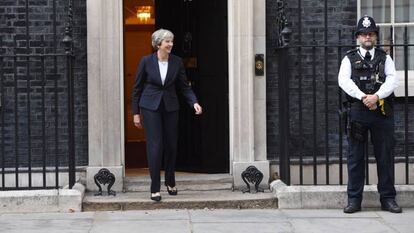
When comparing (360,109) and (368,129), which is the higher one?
(360,109)

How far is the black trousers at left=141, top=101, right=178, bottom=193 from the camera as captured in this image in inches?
312

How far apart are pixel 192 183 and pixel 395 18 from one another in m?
3.05

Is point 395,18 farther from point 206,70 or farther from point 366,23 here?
point 206,70

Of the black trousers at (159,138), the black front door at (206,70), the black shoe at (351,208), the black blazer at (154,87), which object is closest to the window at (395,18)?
the black front door at (206,70)

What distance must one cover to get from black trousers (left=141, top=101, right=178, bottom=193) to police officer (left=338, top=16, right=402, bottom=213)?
1.76 metres

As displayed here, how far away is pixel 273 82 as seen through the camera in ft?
29.1

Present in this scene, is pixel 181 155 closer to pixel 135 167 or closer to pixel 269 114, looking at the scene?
pixel 135 167

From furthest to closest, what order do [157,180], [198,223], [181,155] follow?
1. [181,155]
2. [157,180]
3. [198,223]

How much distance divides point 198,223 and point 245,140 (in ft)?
5.38

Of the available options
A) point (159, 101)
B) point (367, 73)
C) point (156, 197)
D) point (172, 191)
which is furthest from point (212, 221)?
point (367, 73)

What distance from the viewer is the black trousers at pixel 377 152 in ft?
24.7

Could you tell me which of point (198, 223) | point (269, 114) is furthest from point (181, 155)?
point (198, 223)

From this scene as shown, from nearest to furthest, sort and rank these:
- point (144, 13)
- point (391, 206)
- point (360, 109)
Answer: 1. point (360, 109)
2. point (391, 206)
3. point (144, 13)

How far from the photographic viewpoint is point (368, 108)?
24.5 feet
